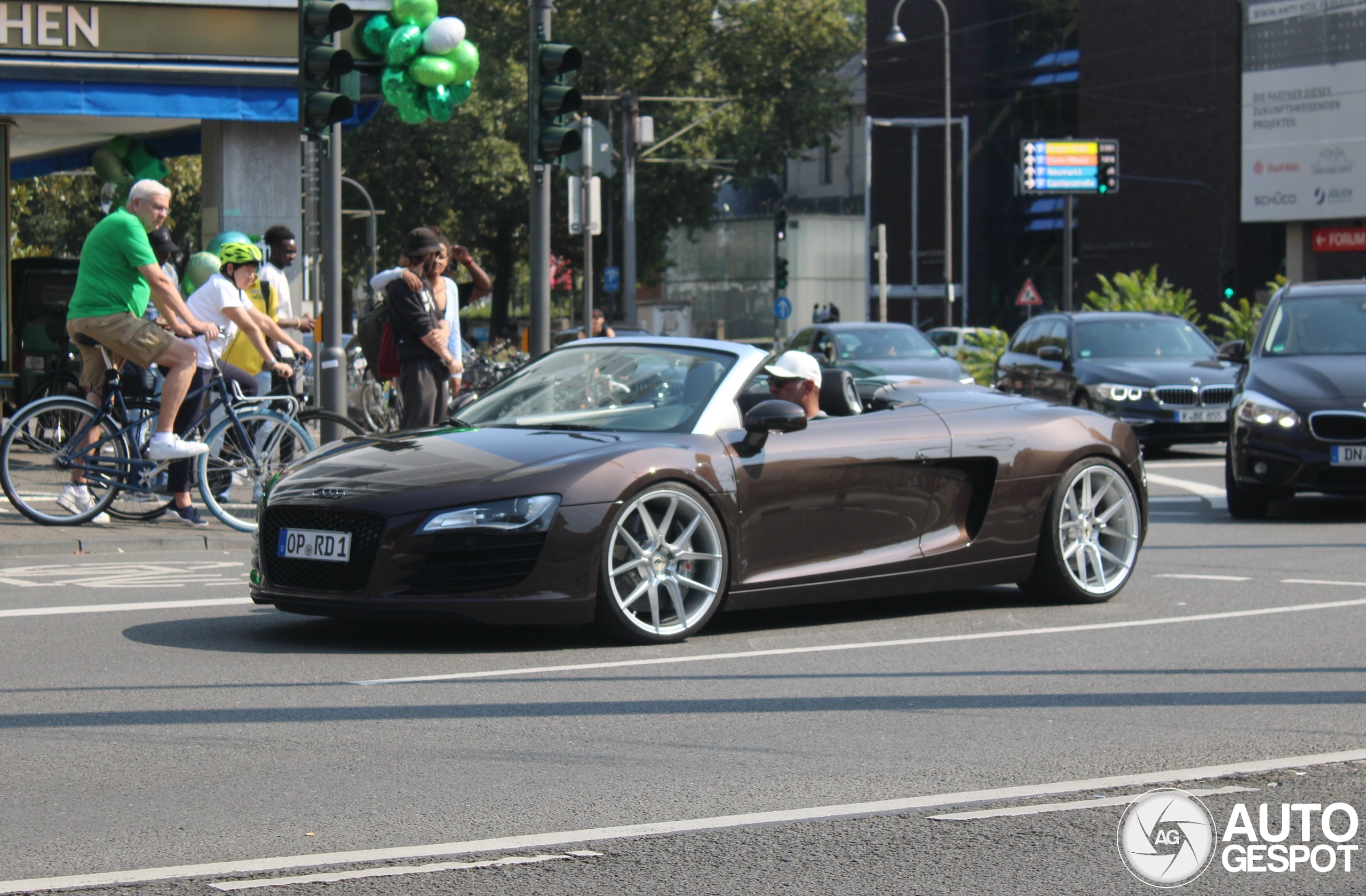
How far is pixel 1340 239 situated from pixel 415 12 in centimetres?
4182

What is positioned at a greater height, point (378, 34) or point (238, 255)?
point (378, 34)

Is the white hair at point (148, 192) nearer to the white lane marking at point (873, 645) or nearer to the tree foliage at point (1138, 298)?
the white lane marking at point (873, 645)

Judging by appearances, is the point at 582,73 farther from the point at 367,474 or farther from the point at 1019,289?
the point at 367,474

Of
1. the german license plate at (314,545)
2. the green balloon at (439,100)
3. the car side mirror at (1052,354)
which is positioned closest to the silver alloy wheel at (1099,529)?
the german license plate at (314,545)

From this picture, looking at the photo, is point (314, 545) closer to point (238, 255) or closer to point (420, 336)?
point (420, 336)

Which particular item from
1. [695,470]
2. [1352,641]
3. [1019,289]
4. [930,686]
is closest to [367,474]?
[695,470]

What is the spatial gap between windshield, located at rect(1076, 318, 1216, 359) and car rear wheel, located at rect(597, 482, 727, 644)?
13.8 meters

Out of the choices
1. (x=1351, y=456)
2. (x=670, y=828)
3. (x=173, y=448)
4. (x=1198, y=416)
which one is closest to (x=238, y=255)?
(x=173, y=448)

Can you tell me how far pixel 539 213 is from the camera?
1350cm

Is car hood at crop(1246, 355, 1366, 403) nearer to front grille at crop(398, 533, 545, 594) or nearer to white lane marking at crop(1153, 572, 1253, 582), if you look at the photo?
white lane marking at crop(1153, 572, 1253, 582)

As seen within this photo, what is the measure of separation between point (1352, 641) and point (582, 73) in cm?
4905

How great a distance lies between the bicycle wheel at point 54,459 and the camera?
1042cm

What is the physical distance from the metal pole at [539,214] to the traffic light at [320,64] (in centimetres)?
134

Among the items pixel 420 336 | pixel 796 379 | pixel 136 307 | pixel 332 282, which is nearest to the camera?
pixel 796 379
